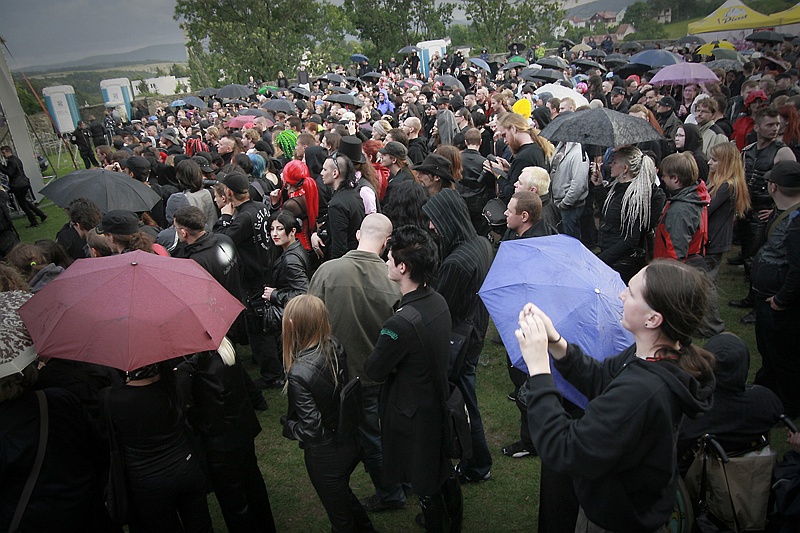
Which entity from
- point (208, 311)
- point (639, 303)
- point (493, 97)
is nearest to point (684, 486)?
point (639, 303)

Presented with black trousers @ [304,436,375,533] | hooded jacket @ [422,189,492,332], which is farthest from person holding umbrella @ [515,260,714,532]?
hooded jacket @ [422,189,492,332]

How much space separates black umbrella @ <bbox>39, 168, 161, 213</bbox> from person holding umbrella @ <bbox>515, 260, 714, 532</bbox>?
4752 millimetres

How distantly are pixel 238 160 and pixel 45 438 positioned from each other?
5067 mm

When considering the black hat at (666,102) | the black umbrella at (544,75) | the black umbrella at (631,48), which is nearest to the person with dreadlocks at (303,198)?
the black hat at (666,102)

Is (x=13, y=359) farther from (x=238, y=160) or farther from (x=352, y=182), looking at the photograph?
(x=238, y=160)

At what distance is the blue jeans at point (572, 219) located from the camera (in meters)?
6.54

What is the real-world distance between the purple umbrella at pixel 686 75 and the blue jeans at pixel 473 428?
9.13m

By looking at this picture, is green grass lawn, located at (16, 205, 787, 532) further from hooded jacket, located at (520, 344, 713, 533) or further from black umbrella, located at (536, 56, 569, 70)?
black umbrella, located at (536, 56, 569, 70)

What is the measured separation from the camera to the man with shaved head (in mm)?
3512

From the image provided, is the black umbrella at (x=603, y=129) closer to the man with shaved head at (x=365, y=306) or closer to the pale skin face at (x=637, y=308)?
the man with shaved head at (x=365, y=306)

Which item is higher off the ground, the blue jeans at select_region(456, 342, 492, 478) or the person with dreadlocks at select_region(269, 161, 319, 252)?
the person with dreadlocks at select_region(269, 161, 319, 252)

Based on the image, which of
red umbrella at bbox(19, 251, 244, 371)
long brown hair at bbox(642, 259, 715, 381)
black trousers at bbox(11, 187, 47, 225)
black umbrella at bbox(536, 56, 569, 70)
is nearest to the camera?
long brown hair at bbox(642, 259, 715, 381)

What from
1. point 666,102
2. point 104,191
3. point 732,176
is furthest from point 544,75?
point 104,191

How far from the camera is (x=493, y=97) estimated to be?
1105 cm
